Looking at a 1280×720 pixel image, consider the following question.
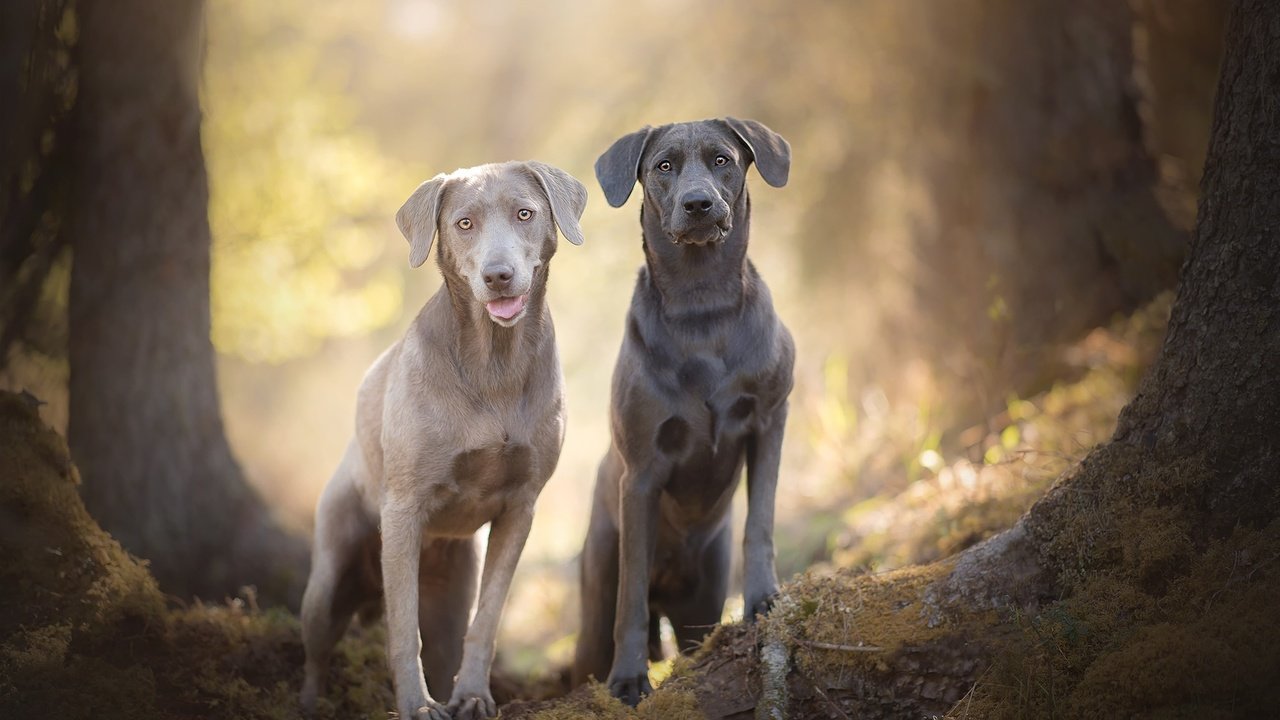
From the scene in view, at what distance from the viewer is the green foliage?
9.88 meters

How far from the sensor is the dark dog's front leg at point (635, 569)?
4621 millimetres

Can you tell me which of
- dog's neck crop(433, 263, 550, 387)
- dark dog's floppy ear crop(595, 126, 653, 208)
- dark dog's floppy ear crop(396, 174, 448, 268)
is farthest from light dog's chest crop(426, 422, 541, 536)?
dark dog's floppy ear crop(595, 126, 653, 208)

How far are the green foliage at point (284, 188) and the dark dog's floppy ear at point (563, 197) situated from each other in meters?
5.55

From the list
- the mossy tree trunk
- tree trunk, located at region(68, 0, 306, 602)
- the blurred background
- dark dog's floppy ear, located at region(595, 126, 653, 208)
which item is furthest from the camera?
the blurred background

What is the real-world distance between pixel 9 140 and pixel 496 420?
8.97 ft

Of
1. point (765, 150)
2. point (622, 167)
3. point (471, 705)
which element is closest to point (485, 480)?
point (471, 705)

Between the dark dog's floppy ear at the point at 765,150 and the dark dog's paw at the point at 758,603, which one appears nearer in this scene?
the dark dog's paw at the point at 758,603

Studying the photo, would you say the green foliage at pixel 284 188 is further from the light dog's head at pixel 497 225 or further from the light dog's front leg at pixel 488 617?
the light dog's front leg at pixel 488 617

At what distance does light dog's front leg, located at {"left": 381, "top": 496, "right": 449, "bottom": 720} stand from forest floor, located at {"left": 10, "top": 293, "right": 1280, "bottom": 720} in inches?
18.4

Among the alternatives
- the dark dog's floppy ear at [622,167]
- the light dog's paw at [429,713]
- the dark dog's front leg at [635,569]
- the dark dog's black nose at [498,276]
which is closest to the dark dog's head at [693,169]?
the dark dog's floppy ear at [622,167]

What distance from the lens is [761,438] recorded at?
4895 millimetres

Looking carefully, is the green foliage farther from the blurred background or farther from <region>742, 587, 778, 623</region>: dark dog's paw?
<region>742, 587, 778, 623</region>: dark dog's paw

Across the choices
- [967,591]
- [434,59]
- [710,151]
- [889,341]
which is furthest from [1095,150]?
[434,59]

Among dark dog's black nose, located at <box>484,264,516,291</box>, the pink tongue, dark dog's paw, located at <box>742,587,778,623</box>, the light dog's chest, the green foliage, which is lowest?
dark dog's paw, located at <box>742,587,778,623</box>
